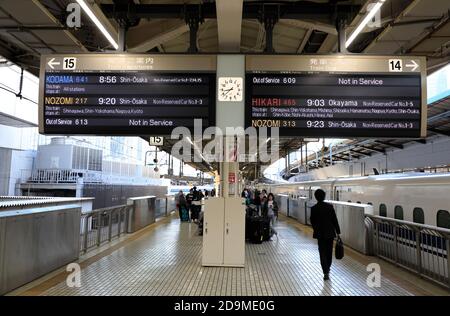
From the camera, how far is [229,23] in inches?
199

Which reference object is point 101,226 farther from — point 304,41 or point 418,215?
point 418,215

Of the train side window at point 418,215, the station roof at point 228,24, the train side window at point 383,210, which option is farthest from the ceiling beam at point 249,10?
the train side window at point 383,210

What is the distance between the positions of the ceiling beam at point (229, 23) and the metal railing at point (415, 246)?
178 inches

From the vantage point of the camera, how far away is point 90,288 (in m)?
5.79

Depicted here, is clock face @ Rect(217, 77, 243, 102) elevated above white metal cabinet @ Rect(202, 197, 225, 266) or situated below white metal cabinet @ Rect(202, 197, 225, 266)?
above

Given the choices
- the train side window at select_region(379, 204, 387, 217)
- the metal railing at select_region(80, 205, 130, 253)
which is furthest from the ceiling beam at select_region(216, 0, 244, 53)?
the train side window at select_region(379, 204, 387, 217)

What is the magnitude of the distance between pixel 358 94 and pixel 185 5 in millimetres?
2883

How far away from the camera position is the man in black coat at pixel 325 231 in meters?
6.60

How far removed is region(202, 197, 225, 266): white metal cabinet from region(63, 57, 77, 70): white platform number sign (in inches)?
149

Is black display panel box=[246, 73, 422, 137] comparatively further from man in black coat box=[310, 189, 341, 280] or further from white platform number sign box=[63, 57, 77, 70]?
white platform number sign box=[63, 57, 77, 70]

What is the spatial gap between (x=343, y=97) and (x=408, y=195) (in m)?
4.99

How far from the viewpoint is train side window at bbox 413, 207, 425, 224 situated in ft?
26.7

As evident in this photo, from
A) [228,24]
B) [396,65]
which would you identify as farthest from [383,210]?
[228,24]
